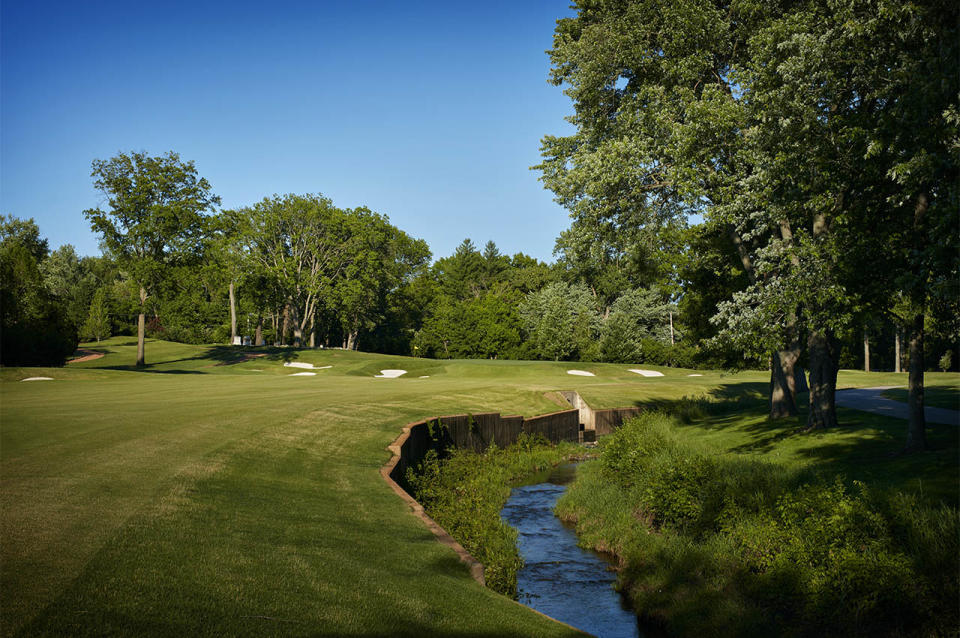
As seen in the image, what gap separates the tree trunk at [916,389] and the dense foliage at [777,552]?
7.30 feet

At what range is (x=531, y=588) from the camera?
10.2 meters

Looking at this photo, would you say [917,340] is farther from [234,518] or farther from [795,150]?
[234,518]


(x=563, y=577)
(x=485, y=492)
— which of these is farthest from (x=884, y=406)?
(x=563, y=577)

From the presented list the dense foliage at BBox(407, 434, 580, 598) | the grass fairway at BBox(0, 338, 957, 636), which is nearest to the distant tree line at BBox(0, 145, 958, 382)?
→ the dense foliage at BBox(407, 434, 580, 598)

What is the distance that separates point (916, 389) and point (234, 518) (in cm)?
1159

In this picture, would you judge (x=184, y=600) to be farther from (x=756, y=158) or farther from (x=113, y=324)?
(x=113, y=324)

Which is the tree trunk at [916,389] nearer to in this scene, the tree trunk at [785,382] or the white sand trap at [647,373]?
the tree trunk at [785,382]

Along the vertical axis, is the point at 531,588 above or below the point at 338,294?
below

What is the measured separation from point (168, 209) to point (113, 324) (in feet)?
140

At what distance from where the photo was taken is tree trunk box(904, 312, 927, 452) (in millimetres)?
11102

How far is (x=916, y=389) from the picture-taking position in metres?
11.1

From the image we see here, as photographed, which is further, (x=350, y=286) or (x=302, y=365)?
(x=350, y=286)

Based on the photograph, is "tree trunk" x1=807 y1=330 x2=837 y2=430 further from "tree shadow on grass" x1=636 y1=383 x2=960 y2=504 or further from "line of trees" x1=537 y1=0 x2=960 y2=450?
"tree shadow on grass" x1=636 y1=383 x2=960 y2=504

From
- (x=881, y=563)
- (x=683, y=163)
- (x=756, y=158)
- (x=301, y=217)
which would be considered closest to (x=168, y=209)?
(x=301, y=217)
